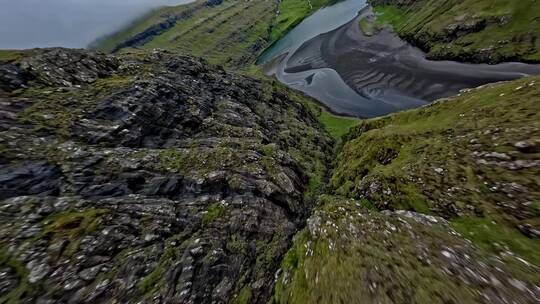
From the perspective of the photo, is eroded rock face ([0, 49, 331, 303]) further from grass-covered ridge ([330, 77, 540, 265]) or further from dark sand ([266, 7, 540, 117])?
dark sand ([266, 7, 540, 117])

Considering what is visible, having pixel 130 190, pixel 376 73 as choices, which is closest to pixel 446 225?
pixel 130 190

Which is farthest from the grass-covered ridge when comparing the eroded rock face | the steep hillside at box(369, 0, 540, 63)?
the steep hillside at box(369, 0, 540, 63)

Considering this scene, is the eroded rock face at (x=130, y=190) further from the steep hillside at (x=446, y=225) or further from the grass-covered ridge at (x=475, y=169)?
the grass-covered ridge at (x=475, y=169)

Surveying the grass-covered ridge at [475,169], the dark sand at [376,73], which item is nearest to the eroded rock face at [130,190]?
the grass-covered ridge at [475,169]

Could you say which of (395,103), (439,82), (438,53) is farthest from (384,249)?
(438,53)

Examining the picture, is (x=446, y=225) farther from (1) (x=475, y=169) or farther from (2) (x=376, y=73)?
(2) (x=376, y=73)
